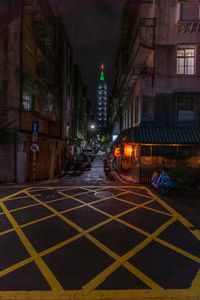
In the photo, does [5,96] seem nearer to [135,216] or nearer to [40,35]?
[40,35]

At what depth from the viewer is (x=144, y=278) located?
5.75 metres

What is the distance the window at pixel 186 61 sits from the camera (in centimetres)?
2088

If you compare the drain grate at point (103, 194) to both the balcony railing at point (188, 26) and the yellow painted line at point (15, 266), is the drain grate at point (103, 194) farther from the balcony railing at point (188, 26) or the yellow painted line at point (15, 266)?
the balcony railing at point (188, 26)

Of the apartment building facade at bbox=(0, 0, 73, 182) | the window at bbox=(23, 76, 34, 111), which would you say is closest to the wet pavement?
the apartment building facade at bbox=(0, 0, 73, 182)

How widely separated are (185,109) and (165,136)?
3323 mm

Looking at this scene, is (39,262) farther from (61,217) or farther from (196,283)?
Answer: (61,217)

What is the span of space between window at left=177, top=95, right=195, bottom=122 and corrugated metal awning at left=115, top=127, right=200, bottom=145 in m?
1.16

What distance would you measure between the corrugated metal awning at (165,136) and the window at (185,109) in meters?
1.16

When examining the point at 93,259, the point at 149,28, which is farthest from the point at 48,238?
the point at 149,28

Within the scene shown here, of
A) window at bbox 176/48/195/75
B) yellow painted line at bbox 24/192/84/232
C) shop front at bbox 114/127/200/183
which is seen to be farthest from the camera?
window at bbox 176/48/195/75

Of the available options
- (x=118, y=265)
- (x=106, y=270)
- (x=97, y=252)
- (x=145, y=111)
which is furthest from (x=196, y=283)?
(x=145, y=111)

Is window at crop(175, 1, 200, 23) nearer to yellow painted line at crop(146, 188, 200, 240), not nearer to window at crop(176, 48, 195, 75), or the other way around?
window at crop(176, 48, 195, 75)

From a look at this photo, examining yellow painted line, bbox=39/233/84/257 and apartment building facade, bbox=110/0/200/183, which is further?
apartment building facade, bbox=110/0/200/183

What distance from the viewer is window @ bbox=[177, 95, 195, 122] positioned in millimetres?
21109
